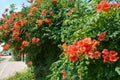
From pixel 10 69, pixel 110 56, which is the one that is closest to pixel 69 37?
pixel 110 56

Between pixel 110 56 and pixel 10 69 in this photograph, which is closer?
pixel 110 56

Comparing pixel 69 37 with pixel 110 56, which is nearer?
pixel 110 56

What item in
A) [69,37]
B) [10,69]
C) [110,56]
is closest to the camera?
[110,56]

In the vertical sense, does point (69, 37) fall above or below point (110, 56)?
above

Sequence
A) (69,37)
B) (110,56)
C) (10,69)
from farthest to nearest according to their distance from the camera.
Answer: (10,69) < (69,37) < (110,56)

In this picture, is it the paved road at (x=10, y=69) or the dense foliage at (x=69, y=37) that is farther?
the paved road at (x=10, y=69)

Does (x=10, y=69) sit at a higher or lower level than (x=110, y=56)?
higher

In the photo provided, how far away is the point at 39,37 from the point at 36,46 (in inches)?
13.5

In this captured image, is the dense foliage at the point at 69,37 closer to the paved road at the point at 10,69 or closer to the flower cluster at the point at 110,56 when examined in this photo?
the flower cluster at the point at 110,56

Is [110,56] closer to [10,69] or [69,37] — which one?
[69,37]

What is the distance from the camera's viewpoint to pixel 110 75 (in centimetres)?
465

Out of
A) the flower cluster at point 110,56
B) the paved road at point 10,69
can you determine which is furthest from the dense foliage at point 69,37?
the paved road at point 10,69

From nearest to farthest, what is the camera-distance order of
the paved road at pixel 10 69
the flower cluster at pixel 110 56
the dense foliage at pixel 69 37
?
the flower cluster at pixel 110 56
the dense foliage at pixel 69 37
the paved road at pixel 10 69

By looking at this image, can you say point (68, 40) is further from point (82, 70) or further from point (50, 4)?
point (50, 4)
